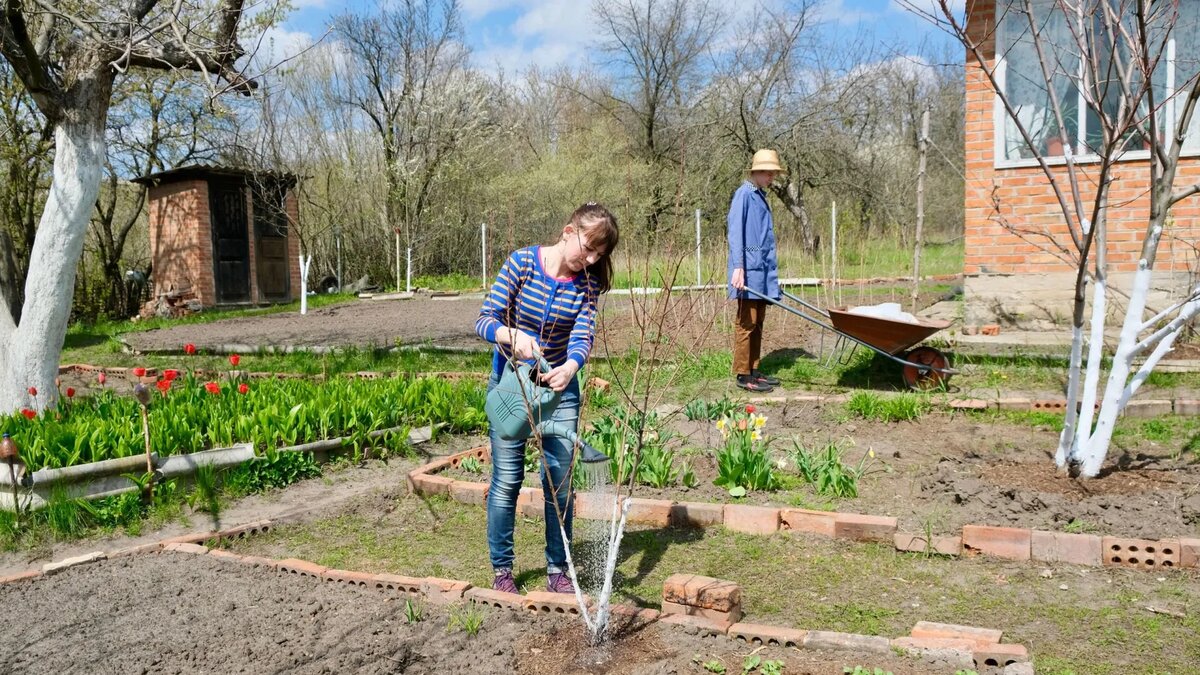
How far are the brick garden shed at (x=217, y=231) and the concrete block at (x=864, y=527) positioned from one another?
16458 mm

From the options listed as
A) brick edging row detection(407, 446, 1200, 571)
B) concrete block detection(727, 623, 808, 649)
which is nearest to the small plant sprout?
concrete block detection(727, 623, 808, 649)

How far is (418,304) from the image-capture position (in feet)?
58.4

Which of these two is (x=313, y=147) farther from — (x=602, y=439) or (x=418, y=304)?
(x=602, y=439)

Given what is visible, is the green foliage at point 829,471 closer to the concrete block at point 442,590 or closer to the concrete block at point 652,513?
the concrete block at point 652,513

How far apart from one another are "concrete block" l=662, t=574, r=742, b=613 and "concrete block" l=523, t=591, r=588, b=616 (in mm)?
313

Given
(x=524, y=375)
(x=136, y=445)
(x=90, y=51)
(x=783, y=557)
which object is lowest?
(x=783, y=557)

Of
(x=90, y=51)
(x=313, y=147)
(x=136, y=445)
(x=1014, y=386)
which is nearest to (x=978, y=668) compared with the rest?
(x=136, y=445)

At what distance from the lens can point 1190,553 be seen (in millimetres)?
3438

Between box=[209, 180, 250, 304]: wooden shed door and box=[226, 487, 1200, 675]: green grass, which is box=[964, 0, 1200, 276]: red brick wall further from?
box=[209, 180, 250, 304]: wooden shed door

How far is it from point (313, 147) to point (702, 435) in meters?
22.2

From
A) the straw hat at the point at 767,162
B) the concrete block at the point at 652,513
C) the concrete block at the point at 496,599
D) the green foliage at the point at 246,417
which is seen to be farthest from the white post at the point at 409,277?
the concrete block at the point at 496,599

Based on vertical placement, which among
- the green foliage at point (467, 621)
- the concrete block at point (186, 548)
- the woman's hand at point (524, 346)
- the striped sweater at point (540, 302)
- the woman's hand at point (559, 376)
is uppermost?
the striped sweater at point (540, 302)

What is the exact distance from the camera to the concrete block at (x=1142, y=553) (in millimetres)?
3459

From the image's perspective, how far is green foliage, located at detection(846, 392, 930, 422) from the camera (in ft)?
19.7
